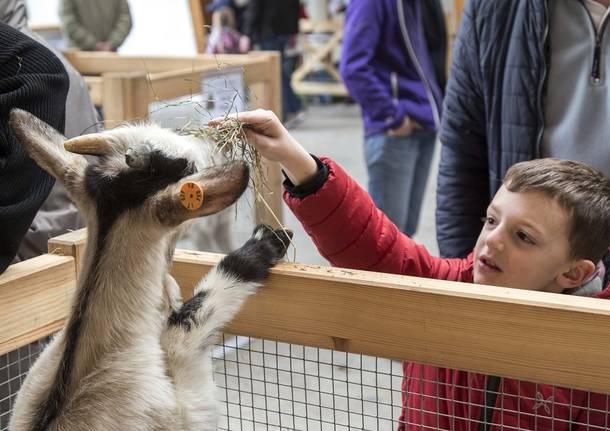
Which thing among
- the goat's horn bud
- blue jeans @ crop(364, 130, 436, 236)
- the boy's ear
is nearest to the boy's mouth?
the boy's ear

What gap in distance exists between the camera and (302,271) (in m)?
1.11

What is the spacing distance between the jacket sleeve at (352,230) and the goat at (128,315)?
277mm

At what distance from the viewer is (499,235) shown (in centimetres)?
127

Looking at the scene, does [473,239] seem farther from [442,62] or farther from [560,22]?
[442,62]

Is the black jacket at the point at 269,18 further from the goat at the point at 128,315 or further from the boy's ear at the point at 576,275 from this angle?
the goat at the point at 128,315

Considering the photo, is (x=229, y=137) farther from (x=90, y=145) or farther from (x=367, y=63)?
(x=367, y=63)

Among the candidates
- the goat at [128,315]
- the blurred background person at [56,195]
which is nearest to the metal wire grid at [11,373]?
the blurred background person at [56,195]

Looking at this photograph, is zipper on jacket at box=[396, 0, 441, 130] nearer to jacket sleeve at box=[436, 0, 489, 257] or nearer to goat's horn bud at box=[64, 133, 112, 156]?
jacket sleeve at box=[436, 0, 489, 257]

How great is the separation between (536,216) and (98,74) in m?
2.58

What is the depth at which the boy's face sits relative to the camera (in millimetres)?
1265

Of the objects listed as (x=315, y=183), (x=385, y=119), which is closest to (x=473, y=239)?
(x=315, y=183)

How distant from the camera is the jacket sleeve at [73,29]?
16.2 ft

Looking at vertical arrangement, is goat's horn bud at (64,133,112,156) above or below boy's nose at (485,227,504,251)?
above

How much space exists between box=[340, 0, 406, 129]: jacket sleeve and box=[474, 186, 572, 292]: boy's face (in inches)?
79.3
